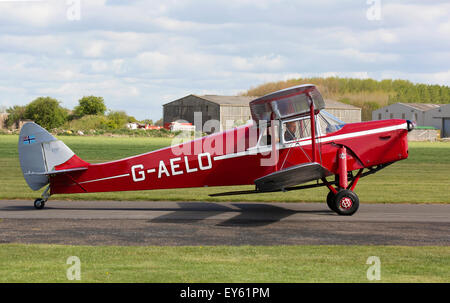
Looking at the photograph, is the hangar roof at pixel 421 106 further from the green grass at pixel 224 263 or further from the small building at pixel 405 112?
the green grass at pixel 224 263

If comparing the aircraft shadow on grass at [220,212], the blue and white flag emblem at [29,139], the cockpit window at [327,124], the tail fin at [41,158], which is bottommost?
the aircraft shadow on grass at [220,212]

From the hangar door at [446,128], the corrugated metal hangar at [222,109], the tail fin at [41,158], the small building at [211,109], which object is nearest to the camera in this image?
the tail fin at [41,158]

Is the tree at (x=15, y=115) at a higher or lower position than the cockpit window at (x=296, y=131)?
higher

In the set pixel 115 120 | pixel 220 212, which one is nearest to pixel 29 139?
pixel 220 212

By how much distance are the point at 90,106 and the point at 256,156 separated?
142 m

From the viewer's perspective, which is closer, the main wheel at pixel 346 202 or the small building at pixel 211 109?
the main wheel at pixel 346 202

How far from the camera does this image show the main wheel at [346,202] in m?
12.4

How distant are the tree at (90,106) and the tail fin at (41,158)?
138637mm

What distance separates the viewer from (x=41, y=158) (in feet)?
43.7

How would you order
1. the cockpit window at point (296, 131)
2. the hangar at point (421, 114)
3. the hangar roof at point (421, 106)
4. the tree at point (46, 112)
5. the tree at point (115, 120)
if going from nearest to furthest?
the cockpit window at point (296, 131) < the hangar at point (421, 114) < the hangar roof at point (421, 106) < the tree at point (46, 112) < the tree at point (115, 120)

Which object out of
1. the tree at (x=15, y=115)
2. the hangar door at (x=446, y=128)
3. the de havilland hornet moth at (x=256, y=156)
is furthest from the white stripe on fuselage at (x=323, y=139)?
the tree at (x=15, y=115)

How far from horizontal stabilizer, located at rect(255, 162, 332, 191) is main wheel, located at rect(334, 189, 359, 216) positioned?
2.46 ft
